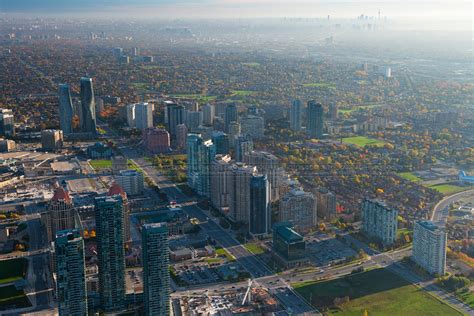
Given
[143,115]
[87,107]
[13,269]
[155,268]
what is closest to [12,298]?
[13,269]

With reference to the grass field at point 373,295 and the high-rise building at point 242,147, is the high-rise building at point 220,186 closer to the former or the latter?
the high-rise building at point 242,147

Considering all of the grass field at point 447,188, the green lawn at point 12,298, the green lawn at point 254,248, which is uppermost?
the grass field at point 447,188

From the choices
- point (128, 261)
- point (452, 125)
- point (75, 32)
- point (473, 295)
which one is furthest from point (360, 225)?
point (75, 32)

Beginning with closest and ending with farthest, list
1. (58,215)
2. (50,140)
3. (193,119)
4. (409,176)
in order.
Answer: (58,215) < (409,176) < (50,140) < (193,119)

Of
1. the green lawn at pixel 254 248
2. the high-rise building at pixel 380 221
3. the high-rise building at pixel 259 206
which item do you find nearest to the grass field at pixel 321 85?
the high-rise building at pixel 380 221

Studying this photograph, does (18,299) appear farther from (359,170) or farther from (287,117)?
(287,117)

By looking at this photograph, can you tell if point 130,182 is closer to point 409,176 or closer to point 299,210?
point 299,210

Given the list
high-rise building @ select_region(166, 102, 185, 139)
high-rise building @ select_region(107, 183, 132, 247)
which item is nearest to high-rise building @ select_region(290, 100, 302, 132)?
high-rise building @ select_region(166, 102, 185, 139)
